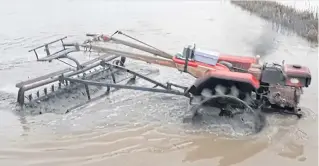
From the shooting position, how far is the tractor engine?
640 centimetres

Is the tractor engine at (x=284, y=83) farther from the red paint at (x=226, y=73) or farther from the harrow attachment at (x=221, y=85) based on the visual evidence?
the red paint at (x=226, y=73)

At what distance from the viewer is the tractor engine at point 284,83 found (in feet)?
21.0

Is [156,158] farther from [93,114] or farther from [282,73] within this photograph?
[282,73]

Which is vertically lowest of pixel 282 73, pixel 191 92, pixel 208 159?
pixel 208 159

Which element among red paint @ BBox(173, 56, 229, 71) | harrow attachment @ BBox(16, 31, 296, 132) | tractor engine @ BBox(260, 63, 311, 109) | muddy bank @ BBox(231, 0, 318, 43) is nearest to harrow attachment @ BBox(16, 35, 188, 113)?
harrow attachment @ BBox(16, 31, 296, 132)

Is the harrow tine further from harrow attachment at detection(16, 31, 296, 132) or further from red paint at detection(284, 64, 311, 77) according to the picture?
red paint at detection(284, 64, 311, 77)

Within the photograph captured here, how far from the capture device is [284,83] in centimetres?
644

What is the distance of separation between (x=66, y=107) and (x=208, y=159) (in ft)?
8.77

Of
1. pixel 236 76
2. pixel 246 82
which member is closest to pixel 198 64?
pixel 236 76

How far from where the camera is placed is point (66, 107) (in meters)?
7.02

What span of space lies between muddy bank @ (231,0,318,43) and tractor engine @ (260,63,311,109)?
22.3 ft

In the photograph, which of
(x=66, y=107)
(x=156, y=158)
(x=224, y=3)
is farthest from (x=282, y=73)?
(x=224, y=3)

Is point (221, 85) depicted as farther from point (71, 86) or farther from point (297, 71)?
point (71, 86)

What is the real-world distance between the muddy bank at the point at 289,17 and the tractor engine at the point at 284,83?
678 cm
